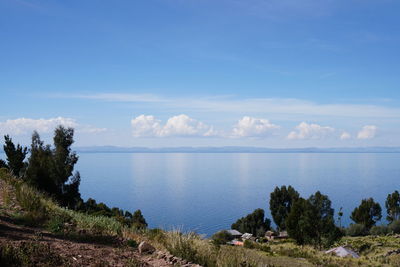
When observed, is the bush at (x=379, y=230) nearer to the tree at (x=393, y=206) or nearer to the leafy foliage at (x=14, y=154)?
the tree at (x=393, y=206)

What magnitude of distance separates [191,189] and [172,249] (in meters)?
151

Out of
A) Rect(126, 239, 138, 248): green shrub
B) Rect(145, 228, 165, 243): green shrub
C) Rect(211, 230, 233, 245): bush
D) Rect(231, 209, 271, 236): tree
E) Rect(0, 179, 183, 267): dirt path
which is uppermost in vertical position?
Rect(0, 179, 183, 267): dirt path

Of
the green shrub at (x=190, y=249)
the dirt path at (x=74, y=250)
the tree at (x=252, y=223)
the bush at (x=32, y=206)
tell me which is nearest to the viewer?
the dirt path at (x=74, y=250)

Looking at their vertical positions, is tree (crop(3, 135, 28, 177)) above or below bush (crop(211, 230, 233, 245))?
above

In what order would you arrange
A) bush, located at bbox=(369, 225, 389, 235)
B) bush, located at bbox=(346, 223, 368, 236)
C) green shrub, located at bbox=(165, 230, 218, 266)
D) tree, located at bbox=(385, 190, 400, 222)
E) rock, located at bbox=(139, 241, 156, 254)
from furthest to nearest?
1. tree, located at bbox=(385, 190, 400, 222)
2. bush, located at bbox=(346, 223, 368, 236)
3. bush, located at bbox=(369, 225, 389, 235)
4. rock, located at bbox=(139, 241, 156, 254)
5. green shrub, located at bbox=(165, 230, 218, 266)

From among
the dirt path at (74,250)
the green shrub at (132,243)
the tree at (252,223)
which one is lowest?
the tree at (252,223)

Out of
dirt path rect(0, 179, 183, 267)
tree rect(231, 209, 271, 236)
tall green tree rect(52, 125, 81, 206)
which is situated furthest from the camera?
tree rect(231, 209, 271, 236)

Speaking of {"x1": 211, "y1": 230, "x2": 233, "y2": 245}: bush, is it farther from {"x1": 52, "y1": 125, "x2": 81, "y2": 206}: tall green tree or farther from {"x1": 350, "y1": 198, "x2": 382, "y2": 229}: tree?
{"x1": 350, "y1": 198, "x2": 382, "y2": 229}: tree

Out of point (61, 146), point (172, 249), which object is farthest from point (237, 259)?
point (61, 146)

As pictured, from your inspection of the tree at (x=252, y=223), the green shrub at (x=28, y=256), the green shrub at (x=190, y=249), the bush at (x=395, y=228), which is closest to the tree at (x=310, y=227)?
the tree at (x=252, y=223)

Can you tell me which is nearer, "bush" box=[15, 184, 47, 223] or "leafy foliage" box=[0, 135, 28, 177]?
"bush" box=[15, 184, 47, 223]

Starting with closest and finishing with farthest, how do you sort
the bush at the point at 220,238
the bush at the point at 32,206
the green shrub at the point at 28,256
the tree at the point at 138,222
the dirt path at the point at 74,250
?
the green shrub at the point at 28,256 → the dirt path at the point at 74,250 → the bush at the point at 32,206 → the tree at the point at 138,222 → the bush at the point at 220,238

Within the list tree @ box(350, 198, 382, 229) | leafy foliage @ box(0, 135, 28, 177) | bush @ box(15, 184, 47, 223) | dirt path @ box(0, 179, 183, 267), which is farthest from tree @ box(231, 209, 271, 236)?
dirt path @ box(0, 179, 183, 267)

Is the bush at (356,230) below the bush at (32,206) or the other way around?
below
